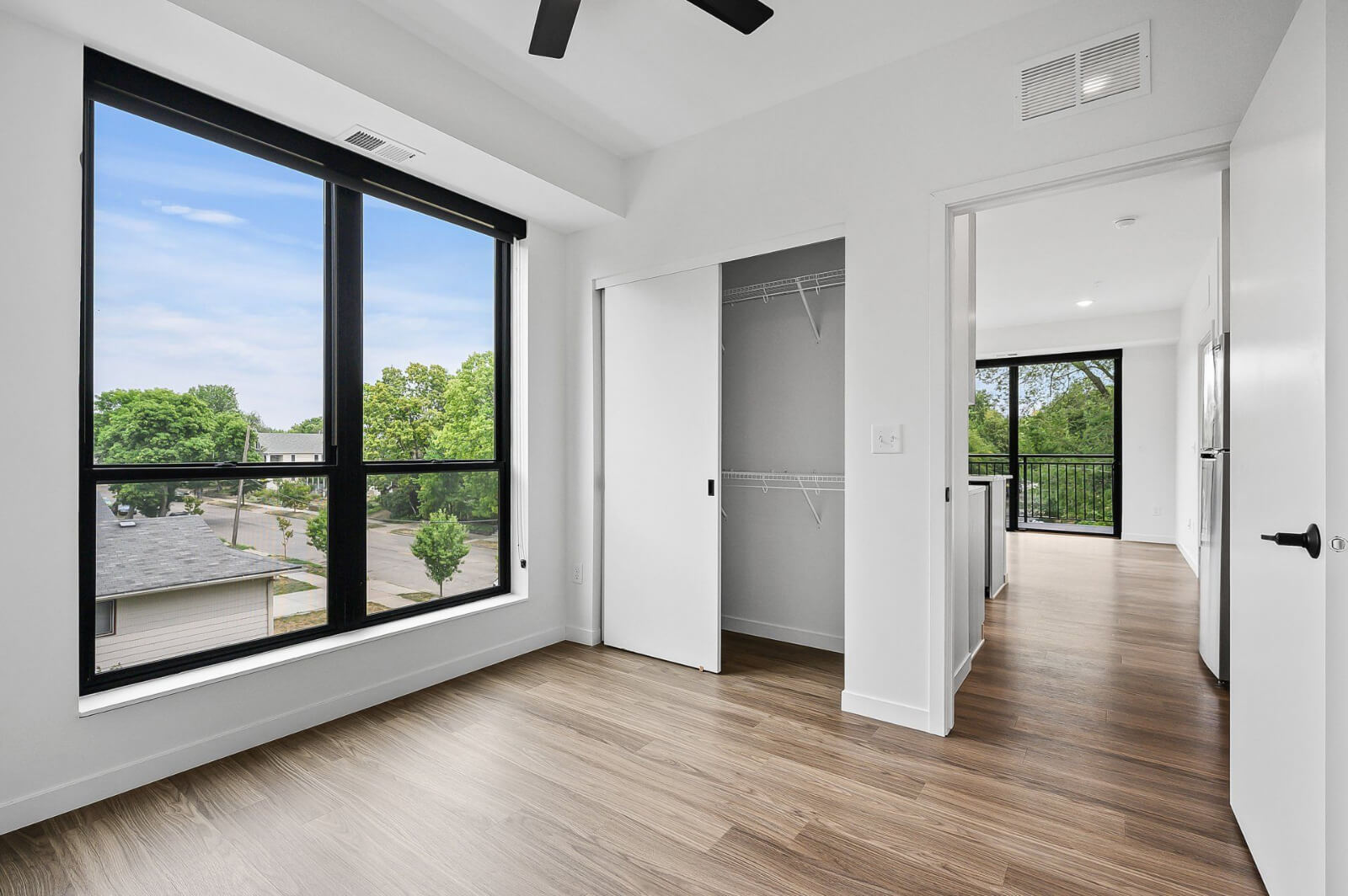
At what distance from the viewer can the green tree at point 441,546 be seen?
314 cm

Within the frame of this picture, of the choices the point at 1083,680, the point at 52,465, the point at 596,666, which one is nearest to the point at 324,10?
the point at 52,465

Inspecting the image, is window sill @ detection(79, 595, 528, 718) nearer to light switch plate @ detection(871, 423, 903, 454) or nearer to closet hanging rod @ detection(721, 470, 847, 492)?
closet hanging rod @ detection(721, 470, 847, 492)

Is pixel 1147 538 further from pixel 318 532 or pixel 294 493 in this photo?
pixel 294 493

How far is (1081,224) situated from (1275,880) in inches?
157

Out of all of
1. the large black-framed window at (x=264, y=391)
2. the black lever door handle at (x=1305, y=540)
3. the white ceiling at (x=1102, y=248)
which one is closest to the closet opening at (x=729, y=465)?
the large black-framed window at (x=264, y=391)

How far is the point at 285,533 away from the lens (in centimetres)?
262

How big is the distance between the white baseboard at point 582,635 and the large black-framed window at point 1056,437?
597 cm

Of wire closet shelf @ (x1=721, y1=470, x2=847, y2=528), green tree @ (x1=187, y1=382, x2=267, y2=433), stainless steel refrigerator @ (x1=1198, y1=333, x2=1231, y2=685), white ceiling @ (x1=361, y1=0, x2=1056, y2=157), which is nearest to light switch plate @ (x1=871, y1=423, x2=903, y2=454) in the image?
wire closet shelf @ (x1=721, y1=470, x2=847, y2=528)

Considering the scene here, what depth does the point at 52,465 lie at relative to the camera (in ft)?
6.41

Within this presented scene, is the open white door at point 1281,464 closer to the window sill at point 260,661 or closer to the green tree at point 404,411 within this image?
the window sill at point 260,661

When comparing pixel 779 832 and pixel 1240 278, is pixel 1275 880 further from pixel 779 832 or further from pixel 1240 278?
pixel 1240 278

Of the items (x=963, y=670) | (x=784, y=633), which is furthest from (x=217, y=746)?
(x=963, y=670)

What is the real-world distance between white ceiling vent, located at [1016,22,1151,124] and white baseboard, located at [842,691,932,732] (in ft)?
7.32

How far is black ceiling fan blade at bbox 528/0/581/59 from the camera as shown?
204 centimetres
